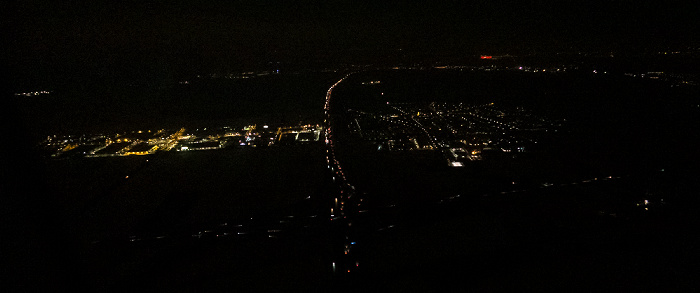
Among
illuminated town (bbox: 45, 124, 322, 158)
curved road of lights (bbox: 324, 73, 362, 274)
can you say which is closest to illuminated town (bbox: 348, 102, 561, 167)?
curved road of lights (bbox: 324, 73, 362, 274)

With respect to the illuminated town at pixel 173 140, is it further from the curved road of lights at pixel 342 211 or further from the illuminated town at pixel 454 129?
the illuminated town at pixel 454 129

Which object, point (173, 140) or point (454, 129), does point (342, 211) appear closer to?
point (173, 140)

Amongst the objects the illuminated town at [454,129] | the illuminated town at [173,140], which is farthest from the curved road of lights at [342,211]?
the illuminated town at [454,129]

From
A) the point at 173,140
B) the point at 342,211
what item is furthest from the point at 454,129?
the point at 173,140

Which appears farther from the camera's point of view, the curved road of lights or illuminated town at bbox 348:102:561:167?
illuminated town at bbox 348:102:561:167

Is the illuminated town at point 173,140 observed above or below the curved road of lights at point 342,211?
above

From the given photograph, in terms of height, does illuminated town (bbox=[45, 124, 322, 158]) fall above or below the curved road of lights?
above

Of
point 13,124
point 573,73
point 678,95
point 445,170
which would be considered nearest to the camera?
point 13,124

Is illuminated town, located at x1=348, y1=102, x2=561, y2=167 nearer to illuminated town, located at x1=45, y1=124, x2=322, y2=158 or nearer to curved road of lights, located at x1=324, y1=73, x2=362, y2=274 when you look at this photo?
curved road of lights, located at x1=324, y1=73, x2=362, y2=274

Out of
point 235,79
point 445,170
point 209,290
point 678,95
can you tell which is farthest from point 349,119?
point 235,79

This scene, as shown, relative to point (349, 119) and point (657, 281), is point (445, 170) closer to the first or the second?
point (657, 281)

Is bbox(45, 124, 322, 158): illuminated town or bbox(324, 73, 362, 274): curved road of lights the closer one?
bbox(324, 73, 362, 274): curved road of lights
